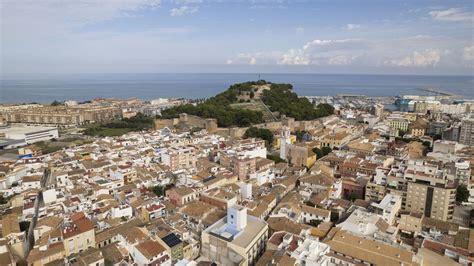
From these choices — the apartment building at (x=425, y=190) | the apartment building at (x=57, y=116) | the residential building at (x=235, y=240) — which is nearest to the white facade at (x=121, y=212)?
the residential building at (x=235, y=240)

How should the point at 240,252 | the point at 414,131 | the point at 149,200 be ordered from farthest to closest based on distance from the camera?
the point at 414,131, the point at 149,200, the point at 240,252

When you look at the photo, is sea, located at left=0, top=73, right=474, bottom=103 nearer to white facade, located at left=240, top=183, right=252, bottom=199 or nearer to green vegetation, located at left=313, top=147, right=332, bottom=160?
green vegetation, located at left=313, top=147, right=332, bottom=160

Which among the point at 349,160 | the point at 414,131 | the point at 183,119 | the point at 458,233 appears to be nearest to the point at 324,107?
the point at 414,131

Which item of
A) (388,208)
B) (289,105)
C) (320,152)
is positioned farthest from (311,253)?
(289,105)

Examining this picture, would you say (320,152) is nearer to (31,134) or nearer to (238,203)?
(238,203)

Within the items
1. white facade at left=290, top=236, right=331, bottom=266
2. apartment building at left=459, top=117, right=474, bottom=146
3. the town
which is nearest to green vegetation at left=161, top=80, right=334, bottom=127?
the town

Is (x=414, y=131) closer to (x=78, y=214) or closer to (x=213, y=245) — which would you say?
(x=213, y=245)

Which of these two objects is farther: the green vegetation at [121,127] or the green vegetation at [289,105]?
the green vegetation at [121,127]

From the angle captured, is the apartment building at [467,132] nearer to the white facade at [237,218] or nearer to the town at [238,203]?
the town at [238,203]

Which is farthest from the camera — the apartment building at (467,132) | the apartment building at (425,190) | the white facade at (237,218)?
the apartment building at (467,132)
